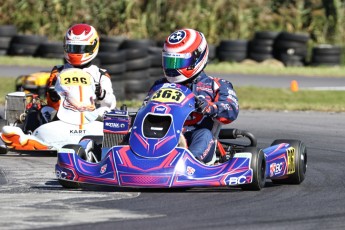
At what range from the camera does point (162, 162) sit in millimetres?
8062

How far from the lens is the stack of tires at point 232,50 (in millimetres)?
26156

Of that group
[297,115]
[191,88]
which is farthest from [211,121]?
[297,115]

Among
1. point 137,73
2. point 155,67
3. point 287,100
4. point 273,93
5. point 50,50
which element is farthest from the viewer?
point 50,50

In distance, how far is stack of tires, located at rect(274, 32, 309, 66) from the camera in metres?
26.0

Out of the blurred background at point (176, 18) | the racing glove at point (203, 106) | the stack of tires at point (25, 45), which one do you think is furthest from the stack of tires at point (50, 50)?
the racing glove at point (203, 106)

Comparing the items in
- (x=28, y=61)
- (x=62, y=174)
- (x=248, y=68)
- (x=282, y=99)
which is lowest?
(x=248, y=68)

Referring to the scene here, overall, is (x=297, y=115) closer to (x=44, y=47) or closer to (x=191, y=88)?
(x=191, y=88)

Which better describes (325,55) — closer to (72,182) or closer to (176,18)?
(176,18)

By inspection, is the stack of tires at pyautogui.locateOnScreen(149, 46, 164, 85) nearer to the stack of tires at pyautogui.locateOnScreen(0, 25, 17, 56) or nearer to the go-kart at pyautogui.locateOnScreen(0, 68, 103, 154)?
the go-kart at pyautogui.locateOnScreen(0, 68, 103, 154)

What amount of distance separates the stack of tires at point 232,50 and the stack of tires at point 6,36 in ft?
17.0

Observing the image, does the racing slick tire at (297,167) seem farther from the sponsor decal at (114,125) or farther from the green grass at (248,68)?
the green grass at (248,68)

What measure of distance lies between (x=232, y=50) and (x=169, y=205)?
62.2 feet

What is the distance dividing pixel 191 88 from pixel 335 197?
1.67m

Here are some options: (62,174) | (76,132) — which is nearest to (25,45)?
(76,132)
